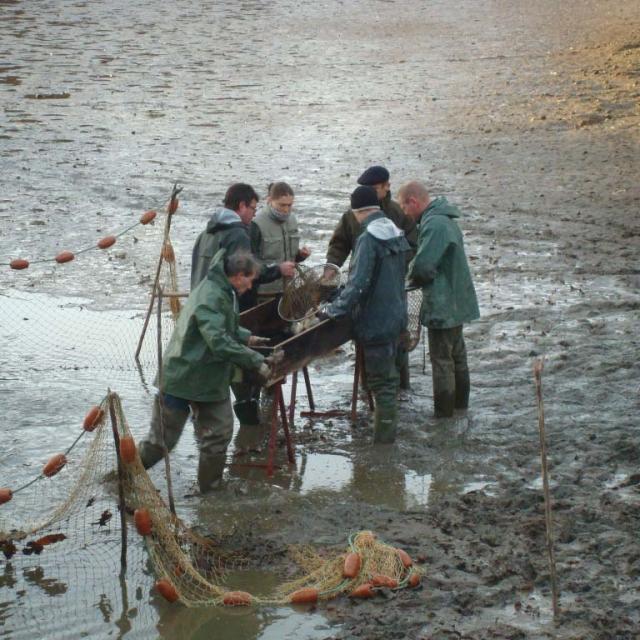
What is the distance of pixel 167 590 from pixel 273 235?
343 centimetres

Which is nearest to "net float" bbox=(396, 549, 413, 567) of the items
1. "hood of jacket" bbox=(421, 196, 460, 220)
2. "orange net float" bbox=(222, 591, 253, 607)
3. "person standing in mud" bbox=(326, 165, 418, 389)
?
"orange net float" bbox=(222, 591, 253, 607)

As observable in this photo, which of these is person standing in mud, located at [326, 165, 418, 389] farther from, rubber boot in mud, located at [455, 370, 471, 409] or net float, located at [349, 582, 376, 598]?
net float, located at [349, 582, 376, 598]

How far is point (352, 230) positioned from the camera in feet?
31.7

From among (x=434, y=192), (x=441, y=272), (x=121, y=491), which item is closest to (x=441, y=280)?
(x=441, y=272)

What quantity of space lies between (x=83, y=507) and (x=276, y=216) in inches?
104

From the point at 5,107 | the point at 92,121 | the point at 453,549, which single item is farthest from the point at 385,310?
the point at 5,107

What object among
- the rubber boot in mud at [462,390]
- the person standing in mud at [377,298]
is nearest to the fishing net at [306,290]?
the person standing in mud at [377,298]

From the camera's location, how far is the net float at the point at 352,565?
6629 mm

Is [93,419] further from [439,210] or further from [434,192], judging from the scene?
[434,192]

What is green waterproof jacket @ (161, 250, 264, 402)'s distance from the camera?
294 inches

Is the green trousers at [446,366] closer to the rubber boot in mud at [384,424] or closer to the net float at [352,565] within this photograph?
the rubber boot in mud at [384,424]

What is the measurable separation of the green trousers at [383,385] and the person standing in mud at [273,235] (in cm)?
101

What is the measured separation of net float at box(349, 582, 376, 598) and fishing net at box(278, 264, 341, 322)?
2.88 metres

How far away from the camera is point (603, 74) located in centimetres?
2239
